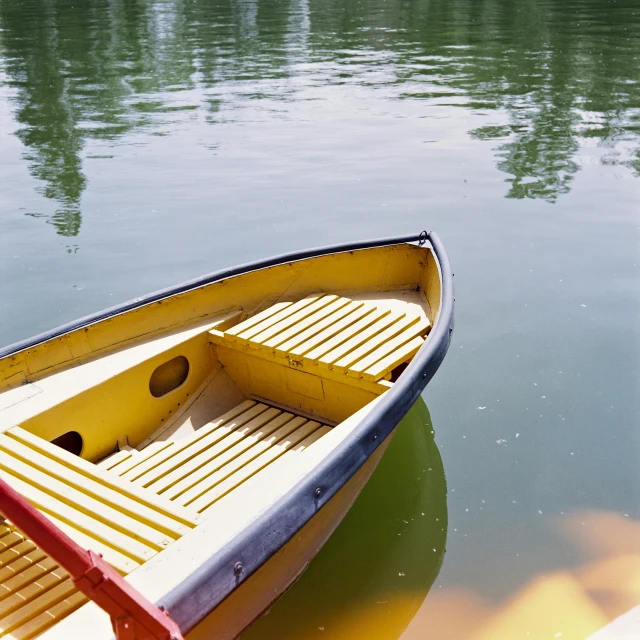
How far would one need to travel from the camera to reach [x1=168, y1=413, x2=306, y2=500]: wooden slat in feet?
15.9

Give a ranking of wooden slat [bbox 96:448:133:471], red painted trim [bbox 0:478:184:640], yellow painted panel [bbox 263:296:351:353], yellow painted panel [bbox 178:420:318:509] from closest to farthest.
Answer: red painted trim [bbox 0:478:184:640] → yellow painted panel [bbox 178:420:318:509] → wooden slat [bbox 96:448:133:471] → yellow painted panel [bbox 263:296:351:353]

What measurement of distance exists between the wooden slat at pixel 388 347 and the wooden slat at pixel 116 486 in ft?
5.55

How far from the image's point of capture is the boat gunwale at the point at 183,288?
5.19 m

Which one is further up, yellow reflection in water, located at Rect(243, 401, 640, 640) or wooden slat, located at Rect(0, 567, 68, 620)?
wooden slat, located at Rect(0, 567, 68, 620)

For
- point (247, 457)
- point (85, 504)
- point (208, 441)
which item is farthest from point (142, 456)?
point (85, 504)

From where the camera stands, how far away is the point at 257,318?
6.12 meters

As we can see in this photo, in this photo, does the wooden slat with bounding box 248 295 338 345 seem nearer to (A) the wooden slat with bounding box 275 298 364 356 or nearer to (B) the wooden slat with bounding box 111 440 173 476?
(A) the wooden slat with bounding box 275 298 364 356

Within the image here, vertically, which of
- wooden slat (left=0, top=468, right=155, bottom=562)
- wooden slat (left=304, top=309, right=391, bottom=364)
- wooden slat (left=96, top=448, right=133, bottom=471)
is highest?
wooden slat (left=304, top=309, right=391, bottom=364)

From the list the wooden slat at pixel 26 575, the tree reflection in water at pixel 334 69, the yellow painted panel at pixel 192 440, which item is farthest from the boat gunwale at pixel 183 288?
the tree reflection in water at pixel 334 69

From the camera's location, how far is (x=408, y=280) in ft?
22.2

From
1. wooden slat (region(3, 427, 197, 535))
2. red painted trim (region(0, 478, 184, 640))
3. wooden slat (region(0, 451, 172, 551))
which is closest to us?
red painted trim (region(0, 478, 184, 640))

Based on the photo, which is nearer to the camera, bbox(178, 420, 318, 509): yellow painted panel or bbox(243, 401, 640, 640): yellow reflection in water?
bbox(243, 401, 640, 640): yellow reflection in water

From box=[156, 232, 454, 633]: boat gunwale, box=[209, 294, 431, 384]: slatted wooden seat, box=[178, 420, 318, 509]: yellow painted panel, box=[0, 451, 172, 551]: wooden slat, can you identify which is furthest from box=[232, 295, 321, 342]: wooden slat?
box=[0, 451, 172, 551]: wooden slat

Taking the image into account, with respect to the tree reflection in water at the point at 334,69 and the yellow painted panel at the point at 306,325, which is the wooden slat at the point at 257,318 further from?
the tree reflection in water at the point at 334,69
